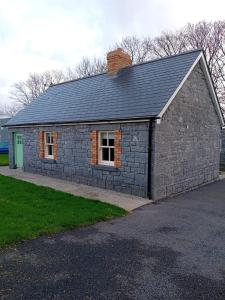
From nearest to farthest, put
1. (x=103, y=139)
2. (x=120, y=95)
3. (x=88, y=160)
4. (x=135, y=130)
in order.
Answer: (x=135, y=130)
(x=103, y=139)
(x=120, y=95)
(x=88, y=160)

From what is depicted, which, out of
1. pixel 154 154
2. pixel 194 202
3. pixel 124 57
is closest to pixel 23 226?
pixel 154 154

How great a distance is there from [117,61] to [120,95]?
3505 millimetres

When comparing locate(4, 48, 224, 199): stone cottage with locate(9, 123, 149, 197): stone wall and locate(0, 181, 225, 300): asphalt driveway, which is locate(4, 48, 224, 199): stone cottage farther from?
locate(0, 181, 225, 300): asphalt driveway

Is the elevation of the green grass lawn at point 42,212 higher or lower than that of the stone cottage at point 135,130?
lower

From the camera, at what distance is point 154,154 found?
9.64 m

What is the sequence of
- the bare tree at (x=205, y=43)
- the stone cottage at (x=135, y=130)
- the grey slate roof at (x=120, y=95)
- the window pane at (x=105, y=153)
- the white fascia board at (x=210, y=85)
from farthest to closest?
the bare tree at (x=205, y=43)
the white fascia board at (x=210, y=85)
the window pane at (x=105, y=153)
the grey slate roof at (x=120, y=95)
the stone cottage at (x=135, y=130)

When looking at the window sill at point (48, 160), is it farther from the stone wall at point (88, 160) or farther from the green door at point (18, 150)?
the green door at point (18, 150)

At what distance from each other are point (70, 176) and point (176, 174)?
5.12 m

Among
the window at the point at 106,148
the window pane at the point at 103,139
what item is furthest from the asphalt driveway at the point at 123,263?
the window pane at the point at 103,139

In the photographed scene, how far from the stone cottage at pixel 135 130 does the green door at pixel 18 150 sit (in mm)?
1153

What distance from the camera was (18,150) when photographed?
56.7 feet

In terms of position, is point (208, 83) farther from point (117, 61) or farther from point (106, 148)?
point (106, 148)

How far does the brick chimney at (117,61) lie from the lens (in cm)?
1450

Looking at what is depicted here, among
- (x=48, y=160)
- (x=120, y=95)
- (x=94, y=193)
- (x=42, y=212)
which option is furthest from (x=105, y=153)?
(x=42, y=212)
